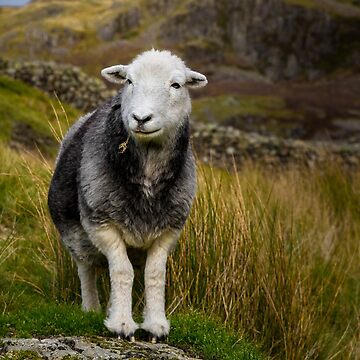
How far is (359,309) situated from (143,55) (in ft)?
13.9

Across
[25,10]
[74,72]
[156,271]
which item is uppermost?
[156,271]

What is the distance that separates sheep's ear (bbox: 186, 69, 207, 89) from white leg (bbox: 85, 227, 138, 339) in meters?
0.97

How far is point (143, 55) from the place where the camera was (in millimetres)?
3842

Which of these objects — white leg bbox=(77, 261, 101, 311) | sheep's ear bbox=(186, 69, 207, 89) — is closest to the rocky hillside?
white leg bbox=(77, 261, 101, 311)

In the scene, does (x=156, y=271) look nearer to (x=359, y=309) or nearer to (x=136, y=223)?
(x=136, y=223)

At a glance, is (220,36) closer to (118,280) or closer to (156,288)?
(156,288)

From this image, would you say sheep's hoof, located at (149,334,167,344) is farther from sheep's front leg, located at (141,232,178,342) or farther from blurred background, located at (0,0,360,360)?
blurred background, located at (0,0,360,360)

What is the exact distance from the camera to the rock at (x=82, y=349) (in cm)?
349

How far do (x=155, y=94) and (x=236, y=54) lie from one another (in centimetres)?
9869

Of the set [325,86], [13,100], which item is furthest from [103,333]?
[325,86]

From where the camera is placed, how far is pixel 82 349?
3572 mm

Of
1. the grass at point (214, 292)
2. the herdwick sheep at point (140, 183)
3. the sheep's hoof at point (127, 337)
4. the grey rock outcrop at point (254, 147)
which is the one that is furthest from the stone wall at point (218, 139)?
the sheep's hoof at point (127, 337)

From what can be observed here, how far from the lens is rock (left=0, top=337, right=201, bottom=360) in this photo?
349 centimetres

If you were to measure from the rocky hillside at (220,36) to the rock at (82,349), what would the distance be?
77609 millimetres
